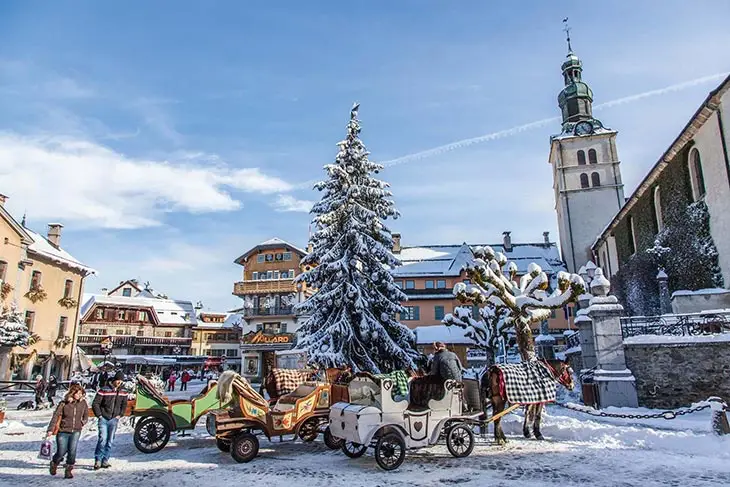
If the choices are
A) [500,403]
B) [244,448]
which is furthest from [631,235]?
[244,448]

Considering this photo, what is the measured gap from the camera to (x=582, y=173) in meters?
50.9

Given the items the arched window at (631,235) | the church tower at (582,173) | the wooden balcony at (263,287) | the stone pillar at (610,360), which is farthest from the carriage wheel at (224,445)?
the church tower at (582,173)

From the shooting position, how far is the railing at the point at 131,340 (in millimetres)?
54344

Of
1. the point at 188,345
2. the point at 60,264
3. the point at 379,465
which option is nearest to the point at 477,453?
the point at 379,465

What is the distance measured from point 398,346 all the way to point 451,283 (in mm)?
31366

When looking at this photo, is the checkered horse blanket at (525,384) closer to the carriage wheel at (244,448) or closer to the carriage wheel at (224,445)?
the carriage wheel at (244,448)

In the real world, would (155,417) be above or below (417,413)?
below

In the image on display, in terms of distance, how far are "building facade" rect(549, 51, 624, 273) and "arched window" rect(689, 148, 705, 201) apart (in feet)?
88.9

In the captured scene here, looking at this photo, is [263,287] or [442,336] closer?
[442,336]

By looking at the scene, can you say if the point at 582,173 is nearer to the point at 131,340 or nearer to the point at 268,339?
the point at 268,339

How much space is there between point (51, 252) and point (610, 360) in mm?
35612

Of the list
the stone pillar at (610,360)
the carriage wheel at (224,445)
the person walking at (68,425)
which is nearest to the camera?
the person walking at (68,425)

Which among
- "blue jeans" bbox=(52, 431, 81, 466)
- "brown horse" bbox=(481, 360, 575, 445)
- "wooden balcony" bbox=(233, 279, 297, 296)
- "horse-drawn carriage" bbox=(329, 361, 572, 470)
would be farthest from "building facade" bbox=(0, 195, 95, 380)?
"brown horse" bbox=(481, 360, 575, 445)

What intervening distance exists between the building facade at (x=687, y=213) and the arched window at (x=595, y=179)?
1961cm
